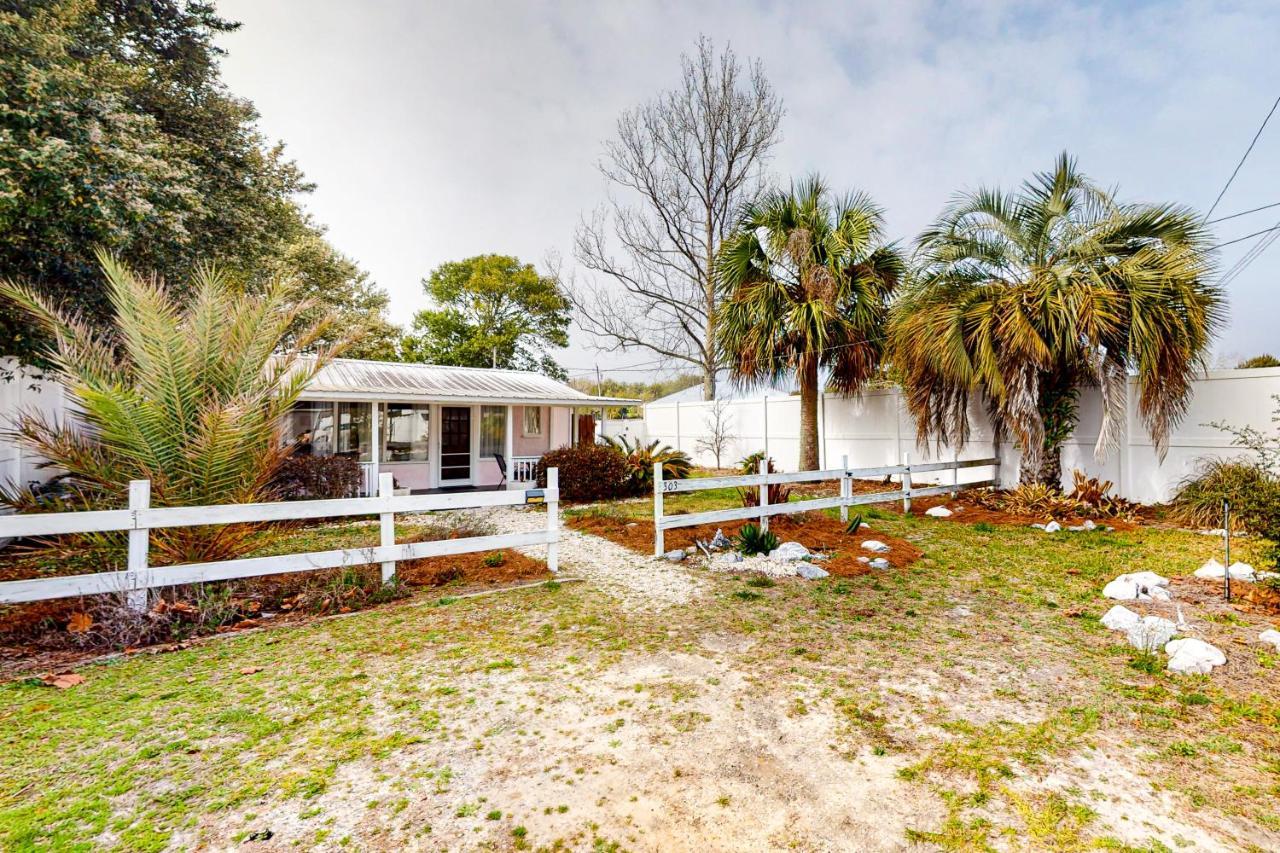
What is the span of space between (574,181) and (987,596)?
16.8 meters

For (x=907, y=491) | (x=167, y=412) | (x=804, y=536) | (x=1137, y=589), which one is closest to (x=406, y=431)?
(x=167, y=412)

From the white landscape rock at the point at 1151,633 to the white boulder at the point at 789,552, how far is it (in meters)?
2.83

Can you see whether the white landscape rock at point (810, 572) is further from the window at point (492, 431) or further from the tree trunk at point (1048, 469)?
the window at point (492, 431)

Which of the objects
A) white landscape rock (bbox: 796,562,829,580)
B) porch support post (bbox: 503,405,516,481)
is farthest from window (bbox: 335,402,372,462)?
white landscape rock (bbox: 796,562,829,580)

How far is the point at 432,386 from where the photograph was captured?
11.9 metres

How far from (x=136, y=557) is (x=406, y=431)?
27.5ft

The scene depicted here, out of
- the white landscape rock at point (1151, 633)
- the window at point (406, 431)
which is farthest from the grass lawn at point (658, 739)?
the window at point (406, 431)

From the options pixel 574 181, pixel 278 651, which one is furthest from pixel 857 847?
pixel 574 181

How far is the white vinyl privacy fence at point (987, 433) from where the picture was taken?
8.03 metres

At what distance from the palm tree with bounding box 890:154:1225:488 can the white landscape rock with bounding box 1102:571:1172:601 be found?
3.99m

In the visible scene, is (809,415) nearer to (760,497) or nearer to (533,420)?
(760,497)

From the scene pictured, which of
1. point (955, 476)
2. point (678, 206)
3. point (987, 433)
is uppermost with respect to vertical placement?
point (678, 206)

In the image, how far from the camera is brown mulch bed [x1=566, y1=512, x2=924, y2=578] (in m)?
6.16

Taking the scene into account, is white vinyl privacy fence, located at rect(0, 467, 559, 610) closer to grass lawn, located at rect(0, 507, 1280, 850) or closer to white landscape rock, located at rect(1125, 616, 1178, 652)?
grass lawn, located at rect(0, 507, 1280, 850)
